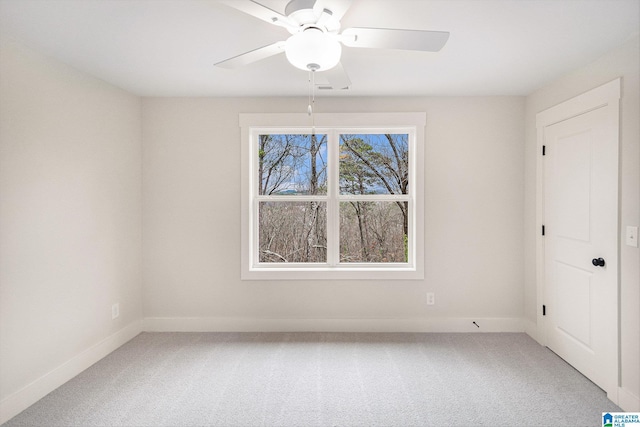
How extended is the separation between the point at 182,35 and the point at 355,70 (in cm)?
130

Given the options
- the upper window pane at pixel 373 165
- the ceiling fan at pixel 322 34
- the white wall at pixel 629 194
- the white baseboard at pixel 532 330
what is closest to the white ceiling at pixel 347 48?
the white wall at pixel 629 194

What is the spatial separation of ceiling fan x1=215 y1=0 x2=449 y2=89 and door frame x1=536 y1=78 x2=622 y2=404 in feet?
5.17

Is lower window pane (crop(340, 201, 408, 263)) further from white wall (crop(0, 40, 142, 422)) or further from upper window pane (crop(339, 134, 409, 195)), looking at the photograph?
white wall (crop(0, 40, 142, 422))

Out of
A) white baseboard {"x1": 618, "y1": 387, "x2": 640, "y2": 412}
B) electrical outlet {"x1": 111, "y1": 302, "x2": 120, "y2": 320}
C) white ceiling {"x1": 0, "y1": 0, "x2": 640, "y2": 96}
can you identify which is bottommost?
white baseboard {"x1": 618, "y1": 387, "x2": 640, "y2": 412}

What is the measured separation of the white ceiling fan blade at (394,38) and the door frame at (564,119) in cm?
157

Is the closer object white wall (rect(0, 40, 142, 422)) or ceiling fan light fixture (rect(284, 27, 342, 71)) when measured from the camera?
ceiling fan light fixture (rect(284, 27, 342, 71))

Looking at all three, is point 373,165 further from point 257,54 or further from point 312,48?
point 312,48

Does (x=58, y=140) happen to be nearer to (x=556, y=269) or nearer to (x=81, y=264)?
(x=81, y=264)

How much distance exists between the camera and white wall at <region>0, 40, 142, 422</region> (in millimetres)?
2131

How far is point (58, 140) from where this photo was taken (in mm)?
2484

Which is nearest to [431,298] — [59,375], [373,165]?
[373,165]

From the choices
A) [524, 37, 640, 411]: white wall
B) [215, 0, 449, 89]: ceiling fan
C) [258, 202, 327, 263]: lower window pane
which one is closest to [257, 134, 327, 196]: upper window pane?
[258, 202, 327, 263]: lower window pane

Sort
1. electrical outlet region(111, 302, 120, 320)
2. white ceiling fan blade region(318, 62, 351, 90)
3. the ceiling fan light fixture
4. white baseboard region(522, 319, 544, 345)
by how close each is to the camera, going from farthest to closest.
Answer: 1. white baseboard region(522, 319, 544, 345)
2. electrical outlet region(111, 302, 120, 320)
3. white ceiling fan blade region(318, 62, 351, 90)
4. the ceiling fan light fixture

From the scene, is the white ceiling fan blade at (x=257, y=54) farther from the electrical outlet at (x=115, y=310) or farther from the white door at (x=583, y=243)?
the electrical outlet at (x=115, y=310)
